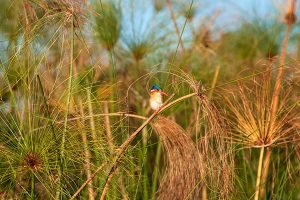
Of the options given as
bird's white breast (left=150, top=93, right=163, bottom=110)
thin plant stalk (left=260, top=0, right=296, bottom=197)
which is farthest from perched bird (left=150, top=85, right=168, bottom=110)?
thin plant stalk (left=260, top=0, right=296, bottom=197)

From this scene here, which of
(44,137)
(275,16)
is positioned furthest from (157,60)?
(44,137)

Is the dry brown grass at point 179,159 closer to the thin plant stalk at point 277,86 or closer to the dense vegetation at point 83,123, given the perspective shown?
the dense vegetation at point 83,123

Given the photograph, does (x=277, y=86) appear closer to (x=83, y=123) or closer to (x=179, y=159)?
(x=179, y=159)

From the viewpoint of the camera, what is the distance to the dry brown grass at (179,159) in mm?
2094

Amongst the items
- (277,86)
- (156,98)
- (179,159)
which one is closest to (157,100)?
(156,98)

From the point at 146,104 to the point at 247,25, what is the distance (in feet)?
3.84

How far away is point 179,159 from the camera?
2111 mm

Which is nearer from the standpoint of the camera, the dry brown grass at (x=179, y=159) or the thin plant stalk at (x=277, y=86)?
the dry brown grass at (x=179, y=159)

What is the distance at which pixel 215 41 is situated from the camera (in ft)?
15.0

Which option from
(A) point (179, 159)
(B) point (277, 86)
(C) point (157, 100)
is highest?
(B) point (277, 86)

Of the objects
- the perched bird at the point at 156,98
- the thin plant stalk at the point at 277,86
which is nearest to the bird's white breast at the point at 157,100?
the perched bird at the point at 156,98

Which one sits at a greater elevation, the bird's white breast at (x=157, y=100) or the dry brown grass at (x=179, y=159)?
the bird's white breast at (x=157, y=100)

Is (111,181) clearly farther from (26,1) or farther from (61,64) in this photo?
(26,1)

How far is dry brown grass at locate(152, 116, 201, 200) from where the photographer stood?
2.09m
